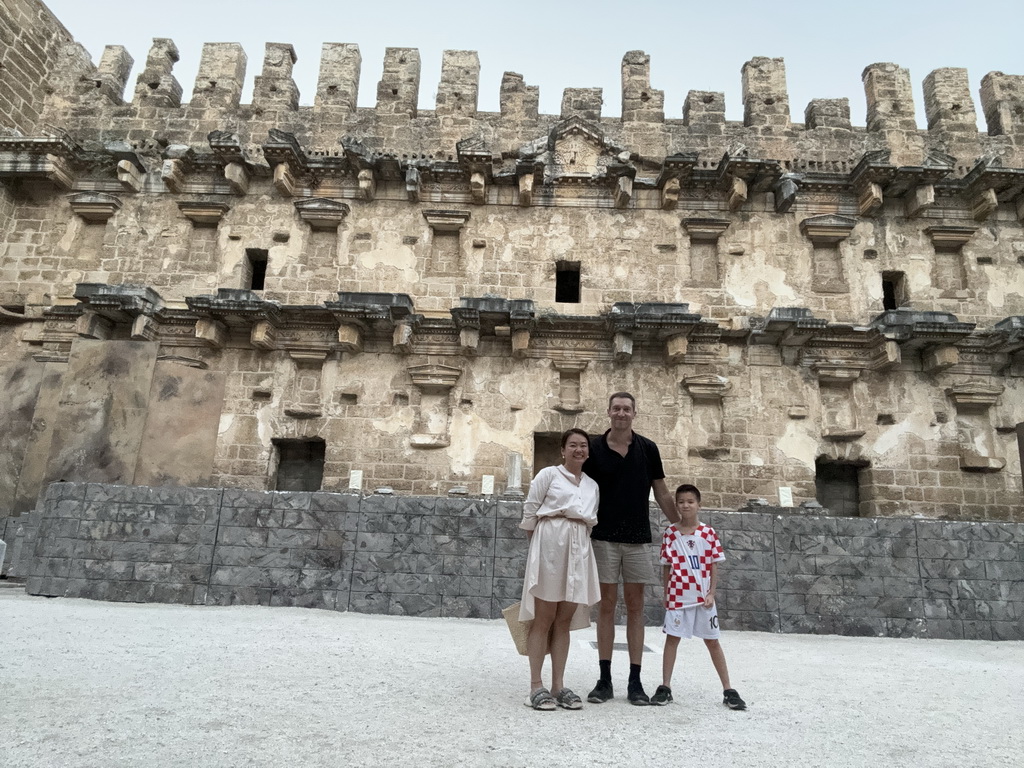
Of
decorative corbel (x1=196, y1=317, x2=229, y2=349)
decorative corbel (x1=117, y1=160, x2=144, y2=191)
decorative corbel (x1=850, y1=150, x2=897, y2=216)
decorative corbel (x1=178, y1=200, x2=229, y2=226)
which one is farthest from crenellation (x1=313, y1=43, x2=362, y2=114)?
decorative corbel (x1=850, y1=150, x2=897, y2=216)

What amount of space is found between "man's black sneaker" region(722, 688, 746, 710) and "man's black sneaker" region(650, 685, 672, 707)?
327 mm

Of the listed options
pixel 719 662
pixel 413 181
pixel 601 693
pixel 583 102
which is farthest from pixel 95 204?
pixel 719 662

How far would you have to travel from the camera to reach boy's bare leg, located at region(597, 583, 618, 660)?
3998mm

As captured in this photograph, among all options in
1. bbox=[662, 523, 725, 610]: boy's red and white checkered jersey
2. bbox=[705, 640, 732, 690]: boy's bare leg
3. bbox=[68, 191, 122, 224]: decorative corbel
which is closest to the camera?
bbox=[705, 640, 732, 690]: boy's bare leg

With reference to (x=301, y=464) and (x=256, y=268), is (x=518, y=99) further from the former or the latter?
(x=301, y=464)

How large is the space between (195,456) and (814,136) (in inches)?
556

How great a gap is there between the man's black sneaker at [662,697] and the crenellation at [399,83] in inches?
523

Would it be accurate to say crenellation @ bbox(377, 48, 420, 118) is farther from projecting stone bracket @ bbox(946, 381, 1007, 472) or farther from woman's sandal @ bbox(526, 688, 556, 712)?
woman's sandal @ bbox(526, 688, 556, 712)

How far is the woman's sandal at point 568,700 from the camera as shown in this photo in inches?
145

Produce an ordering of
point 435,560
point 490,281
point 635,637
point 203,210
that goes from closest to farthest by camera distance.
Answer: point 635,637 < point 435,560 < point 490,281 < point 203,210

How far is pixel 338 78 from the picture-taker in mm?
14633

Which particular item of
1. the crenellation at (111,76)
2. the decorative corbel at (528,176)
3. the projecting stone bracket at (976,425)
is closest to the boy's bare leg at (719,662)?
the projecting stone bracket at (976,425)

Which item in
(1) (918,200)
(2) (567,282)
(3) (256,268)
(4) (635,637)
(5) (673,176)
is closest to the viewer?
(4) (635,637)

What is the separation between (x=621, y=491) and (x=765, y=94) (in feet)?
43.4
